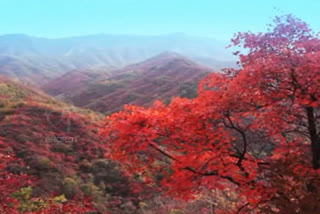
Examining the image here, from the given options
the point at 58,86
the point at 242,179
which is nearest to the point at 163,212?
the point at 242,179

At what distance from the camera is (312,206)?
402 centimetres

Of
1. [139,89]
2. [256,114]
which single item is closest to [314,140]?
[256,114]

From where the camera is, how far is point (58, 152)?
14539mm

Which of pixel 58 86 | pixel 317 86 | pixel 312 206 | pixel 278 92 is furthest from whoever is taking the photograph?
pixel 58 86

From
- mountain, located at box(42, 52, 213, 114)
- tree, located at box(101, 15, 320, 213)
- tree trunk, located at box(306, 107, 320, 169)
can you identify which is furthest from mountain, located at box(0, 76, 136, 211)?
mountain, located at box(42, 52, 213, 114)

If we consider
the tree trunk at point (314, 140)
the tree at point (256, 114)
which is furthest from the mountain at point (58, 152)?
the tree trunk at point (314, 140)

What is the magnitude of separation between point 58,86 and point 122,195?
2131 inches

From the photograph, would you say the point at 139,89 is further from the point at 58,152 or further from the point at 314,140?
the point at 314,140

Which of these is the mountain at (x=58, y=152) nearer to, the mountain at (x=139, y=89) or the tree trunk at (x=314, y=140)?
the tree trunk at (x=314, y=140)

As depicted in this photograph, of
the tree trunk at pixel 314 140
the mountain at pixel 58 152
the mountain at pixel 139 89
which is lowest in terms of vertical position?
the mountain at pixel 139 89

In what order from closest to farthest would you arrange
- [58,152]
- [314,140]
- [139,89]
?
[314,140] < [58,152] < [139,89]

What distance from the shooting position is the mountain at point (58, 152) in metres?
12.2

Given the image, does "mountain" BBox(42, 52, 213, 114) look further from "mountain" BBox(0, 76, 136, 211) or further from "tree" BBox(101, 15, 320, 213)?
"tree" BBox(101, 15, 320, 213)

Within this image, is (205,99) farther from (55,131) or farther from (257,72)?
(55,131)
